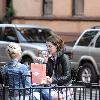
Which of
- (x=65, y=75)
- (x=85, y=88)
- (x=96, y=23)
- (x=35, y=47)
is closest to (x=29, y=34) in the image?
(x=35, y=47)

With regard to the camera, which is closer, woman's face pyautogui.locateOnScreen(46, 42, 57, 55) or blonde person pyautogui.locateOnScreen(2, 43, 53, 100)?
blonde person pyautogui.locateOnScreen(2, 43, 53, 100)

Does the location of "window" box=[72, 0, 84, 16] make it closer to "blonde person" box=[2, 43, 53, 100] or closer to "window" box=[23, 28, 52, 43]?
"window" box=[23, 28, 52, 43]

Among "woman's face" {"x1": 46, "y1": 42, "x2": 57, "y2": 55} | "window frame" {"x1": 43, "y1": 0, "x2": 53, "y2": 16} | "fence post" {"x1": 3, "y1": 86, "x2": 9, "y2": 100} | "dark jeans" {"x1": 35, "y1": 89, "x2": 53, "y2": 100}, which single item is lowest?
"dark jeans" {"x1": 35, "y1": 89, "x2": 53, "y2": 100}

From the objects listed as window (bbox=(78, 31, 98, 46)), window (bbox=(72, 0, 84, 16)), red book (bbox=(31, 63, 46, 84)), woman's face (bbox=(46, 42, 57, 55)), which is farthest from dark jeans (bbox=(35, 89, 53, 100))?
window (bbox=(72, 0, 84, 16))

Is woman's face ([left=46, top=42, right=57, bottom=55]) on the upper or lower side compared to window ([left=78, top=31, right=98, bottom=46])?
upper

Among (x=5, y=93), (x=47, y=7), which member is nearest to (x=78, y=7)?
(x=47, y=7)

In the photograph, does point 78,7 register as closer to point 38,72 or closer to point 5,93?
point 38,72

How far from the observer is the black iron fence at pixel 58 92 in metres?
6.19

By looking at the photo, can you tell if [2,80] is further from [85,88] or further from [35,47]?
[35,47]

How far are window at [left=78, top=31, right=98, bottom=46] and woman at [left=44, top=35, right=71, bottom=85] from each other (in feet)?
30.2

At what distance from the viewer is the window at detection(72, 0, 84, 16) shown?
26578mm

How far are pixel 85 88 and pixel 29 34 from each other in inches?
509

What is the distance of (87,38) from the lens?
56.1ft

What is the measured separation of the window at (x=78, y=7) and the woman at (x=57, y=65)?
1890cm
